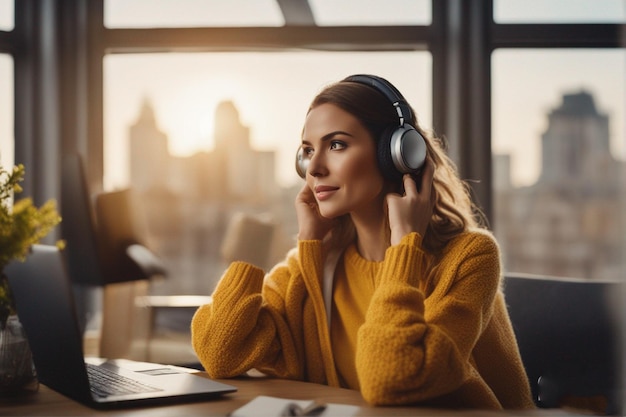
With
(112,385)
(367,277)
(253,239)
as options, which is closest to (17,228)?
Answer: (112,385)

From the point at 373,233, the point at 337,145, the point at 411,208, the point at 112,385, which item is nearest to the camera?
the point at 112,385

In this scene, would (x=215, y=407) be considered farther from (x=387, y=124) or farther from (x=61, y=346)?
(x=387, y=124)

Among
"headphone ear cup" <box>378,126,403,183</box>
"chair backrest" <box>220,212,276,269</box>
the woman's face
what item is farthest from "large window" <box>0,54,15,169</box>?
"headphone ear cup" <box>378,126,403,183</box>

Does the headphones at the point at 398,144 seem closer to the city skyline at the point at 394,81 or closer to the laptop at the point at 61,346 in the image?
the laptop at the point at 61,346

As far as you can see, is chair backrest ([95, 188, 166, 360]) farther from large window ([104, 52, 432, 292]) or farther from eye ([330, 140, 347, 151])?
eye ([330, 140, 347, 151])

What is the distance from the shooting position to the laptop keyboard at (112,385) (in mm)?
1080

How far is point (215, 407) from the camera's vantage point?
105cm

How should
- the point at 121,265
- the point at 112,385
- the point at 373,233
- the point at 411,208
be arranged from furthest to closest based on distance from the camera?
the point at 121,265
the point at 373,233
the point at 411,208
the point at 112,385

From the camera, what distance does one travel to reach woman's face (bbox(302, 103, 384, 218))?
146cm

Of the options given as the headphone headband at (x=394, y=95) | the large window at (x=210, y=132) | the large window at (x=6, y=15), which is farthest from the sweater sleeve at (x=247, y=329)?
the large window at (x=6, y=15)

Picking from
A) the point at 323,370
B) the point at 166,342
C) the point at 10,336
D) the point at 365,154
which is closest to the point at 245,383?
the point at 323,370

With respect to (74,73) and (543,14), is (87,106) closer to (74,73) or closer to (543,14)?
(74,73)

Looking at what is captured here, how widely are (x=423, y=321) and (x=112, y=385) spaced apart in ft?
1.71

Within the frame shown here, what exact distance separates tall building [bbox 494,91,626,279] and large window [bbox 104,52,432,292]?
1.82 ft
